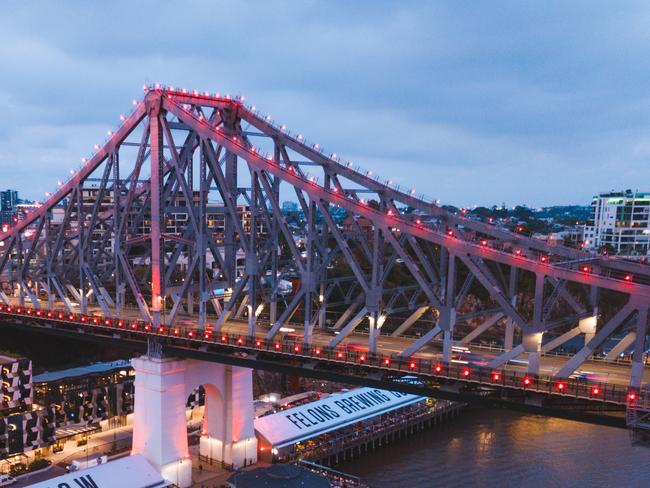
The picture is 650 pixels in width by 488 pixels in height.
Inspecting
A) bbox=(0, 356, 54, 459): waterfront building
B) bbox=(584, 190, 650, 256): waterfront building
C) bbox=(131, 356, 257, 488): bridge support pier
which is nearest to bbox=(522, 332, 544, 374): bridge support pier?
bbox=(131, 356, 257, 488): bridge support pier

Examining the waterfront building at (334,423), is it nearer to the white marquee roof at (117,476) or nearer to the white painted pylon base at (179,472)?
the white painted pylon base at (179,472)

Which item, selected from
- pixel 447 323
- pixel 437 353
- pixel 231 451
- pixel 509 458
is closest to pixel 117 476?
pixel 231 451

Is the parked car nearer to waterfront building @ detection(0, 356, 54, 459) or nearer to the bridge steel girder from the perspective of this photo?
waterfront building @ detection(0, 356, 54, 459)

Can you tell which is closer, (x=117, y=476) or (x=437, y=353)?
(x=437, y=353)

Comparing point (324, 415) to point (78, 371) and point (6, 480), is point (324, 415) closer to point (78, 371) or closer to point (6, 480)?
point (78, 371)

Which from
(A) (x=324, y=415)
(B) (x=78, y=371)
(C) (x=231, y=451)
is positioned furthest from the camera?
(B) (x=78, y=371)
